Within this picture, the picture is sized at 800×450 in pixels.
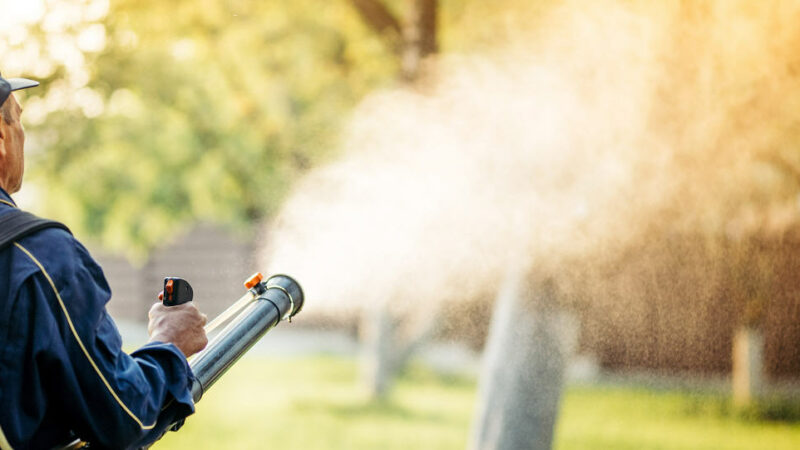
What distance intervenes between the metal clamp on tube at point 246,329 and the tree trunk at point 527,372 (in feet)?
8.11

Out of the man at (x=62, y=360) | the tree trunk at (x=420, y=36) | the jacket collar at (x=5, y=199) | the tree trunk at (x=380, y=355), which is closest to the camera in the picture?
the man at (x=62, y=360)

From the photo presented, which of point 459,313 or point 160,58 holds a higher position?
point 160,58

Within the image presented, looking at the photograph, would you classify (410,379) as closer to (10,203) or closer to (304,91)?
(304,91)

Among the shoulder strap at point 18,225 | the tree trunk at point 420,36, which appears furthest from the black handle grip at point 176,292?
the tree trunk at point 420,36

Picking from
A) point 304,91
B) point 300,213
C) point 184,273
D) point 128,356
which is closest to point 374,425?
point 300,213

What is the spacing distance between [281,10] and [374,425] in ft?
14.1

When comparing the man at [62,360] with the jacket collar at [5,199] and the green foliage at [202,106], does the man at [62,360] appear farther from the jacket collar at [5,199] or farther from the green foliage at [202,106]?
the green foliage at [202,106]

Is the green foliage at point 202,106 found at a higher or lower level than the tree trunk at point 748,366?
higher

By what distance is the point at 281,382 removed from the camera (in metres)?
10.7

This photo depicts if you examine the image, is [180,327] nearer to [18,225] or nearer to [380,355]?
[18,225]

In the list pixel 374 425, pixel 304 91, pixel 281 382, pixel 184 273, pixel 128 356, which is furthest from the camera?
pixel 184 273

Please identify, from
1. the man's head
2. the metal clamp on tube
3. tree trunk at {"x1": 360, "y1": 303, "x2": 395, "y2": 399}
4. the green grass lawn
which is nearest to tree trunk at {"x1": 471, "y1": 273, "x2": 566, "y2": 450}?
the green grass lawn

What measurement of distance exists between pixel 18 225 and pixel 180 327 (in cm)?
49

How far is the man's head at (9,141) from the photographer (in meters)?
1.86
